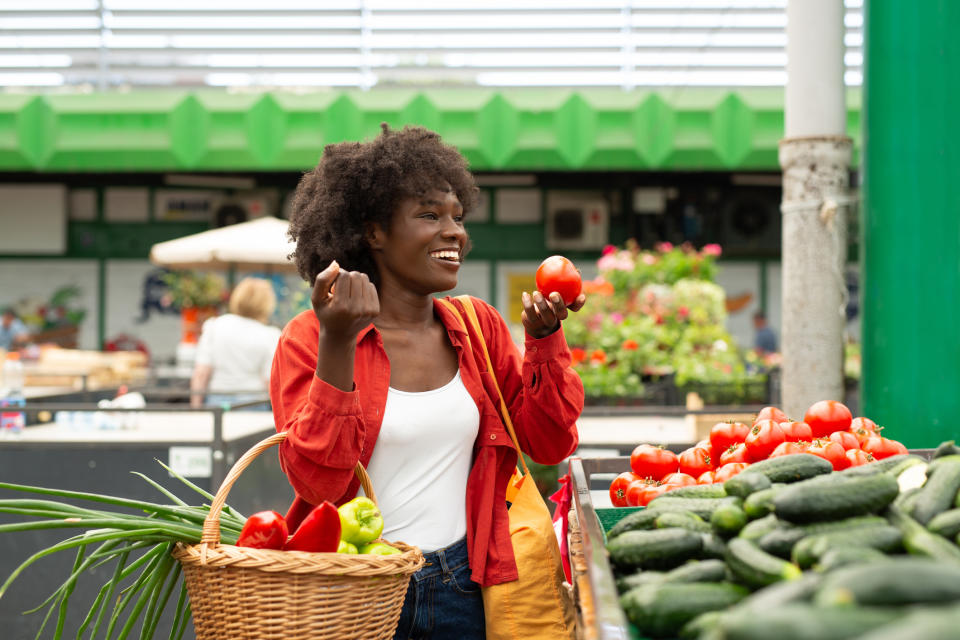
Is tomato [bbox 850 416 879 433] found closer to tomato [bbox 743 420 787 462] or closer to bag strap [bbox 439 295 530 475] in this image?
tomato [bbox 743 420 787 462]

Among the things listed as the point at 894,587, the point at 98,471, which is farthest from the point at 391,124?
the point at 894,587

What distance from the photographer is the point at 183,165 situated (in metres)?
13.4

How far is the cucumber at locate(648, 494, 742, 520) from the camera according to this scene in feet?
6.21

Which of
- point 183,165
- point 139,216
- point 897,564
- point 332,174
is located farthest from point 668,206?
point 897,564

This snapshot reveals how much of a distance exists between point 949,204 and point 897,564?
279cm

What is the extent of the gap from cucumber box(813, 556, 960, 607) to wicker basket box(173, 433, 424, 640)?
107cm

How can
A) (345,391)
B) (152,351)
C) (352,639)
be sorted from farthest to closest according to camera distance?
(152,351) → (345,391) → (352,639)

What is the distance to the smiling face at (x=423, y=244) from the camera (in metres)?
2.44

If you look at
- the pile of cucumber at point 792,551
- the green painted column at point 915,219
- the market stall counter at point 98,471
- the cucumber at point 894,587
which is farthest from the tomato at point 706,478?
the market stall counter at point 98,471

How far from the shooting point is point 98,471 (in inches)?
190

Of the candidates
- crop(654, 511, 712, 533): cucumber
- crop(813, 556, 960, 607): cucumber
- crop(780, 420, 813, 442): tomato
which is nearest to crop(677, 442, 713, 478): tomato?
crop(780, 420, 813, 442): tomato

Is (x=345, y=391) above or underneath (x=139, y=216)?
underneath

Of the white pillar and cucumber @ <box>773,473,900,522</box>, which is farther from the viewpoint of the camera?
the white pillar

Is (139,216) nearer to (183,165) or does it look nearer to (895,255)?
(183,165)
